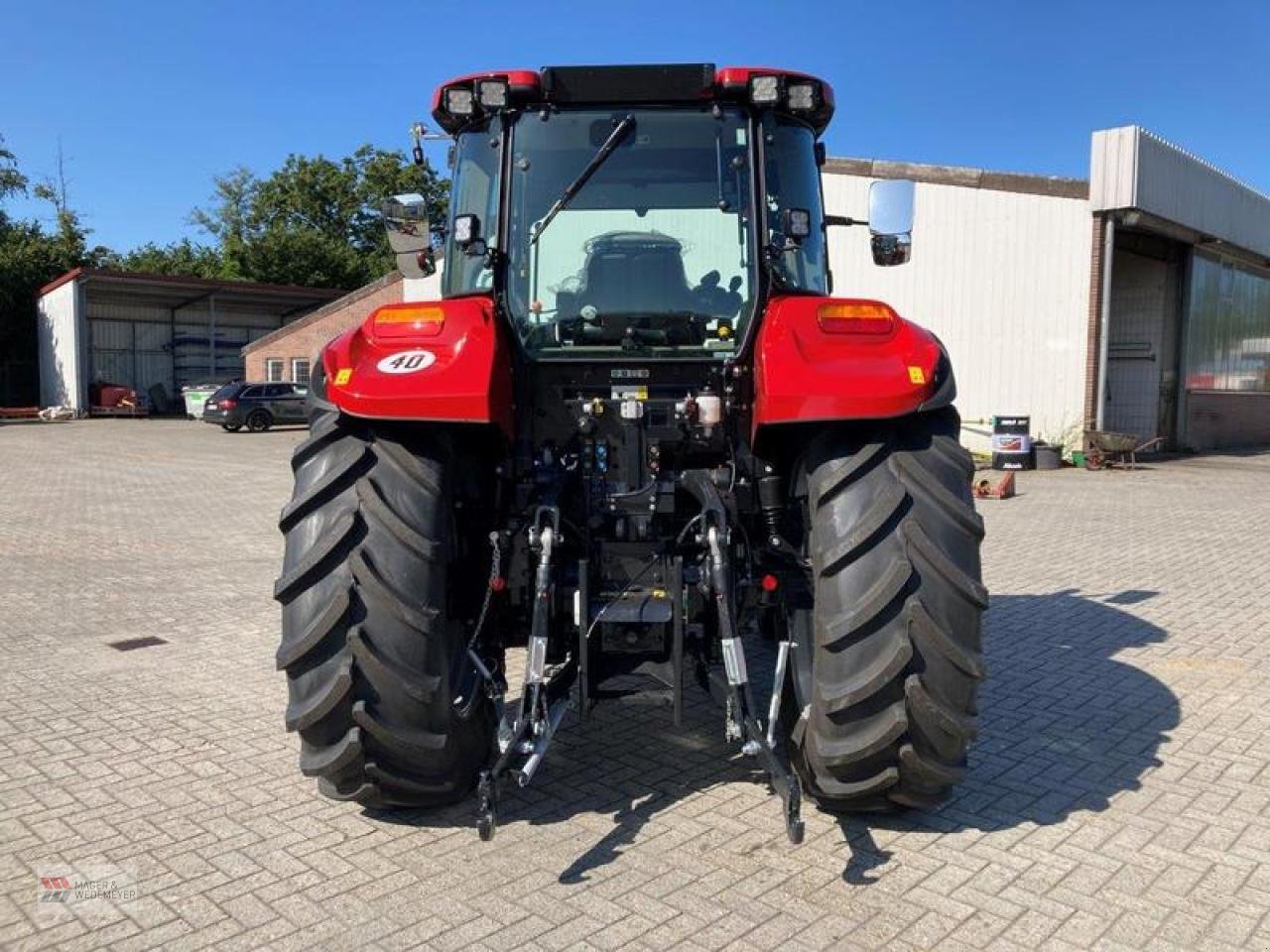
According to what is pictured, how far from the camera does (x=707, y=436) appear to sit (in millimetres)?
3984

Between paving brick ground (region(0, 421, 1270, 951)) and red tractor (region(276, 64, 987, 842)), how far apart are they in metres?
0.28

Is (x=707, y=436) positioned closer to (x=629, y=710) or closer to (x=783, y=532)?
(x=783, y=532)

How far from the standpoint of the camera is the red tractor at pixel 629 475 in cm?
342

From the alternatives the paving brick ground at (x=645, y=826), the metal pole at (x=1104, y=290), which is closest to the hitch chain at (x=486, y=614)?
the paving brick ground at (x=645, y=826)

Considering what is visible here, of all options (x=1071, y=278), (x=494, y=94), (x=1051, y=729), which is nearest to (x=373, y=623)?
(x=494, y=94)

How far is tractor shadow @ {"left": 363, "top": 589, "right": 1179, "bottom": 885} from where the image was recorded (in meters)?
3.76

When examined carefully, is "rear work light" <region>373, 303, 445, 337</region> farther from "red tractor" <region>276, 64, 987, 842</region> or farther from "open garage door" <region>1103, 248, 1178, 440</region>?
"open garage door" <region>1103, 248, 1178, 440</region>

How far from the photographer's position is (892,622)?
3.38 m

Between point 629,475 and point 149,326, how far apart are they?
44.3 m

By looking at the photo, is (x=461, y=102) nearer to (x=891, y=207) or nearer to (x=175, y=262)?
(x=891, y=207)

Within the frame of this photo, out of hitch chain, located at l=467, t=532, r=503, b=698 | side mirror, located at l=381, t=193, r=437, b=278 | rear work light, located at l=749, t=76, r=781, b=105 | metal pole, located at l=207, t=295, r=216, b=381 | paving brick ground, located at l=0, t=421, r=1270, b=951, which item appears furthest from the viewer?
metal pole, located at l=207, t=295, r=216, b=381

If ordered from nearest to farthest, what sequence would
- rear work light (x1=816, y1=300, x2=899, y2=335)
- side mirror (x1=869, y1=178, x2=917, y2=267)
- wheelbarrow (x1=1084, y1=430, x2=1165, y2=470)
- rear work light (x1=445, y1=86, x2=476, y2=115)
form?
rear work light (x1=816, y1=300, x2=899, y2=335) → rear work light (x1=445, y1=86, x2=476, y2=115) → side mirror (x1=869, y1=178, x2=917, y2=267) → wheelbarrow (x1=1084, y1=430, x2=1165, y2=470)

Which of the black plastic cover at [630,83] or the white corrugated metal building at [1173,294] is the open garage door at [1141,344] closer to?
the white corrugated metal building at [1173,294]

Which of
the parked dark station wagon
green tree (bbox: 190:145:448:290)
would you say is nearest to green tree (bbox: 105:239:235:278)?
green tree (bbox: 190:145:448:290)
